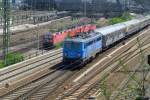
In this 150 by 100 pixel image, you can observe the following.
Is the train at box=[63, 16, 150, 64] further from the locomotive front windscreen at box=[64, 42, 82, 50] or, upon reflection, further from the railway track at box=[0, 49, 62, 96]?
the railway track at box=[0, 49, 62, 96]

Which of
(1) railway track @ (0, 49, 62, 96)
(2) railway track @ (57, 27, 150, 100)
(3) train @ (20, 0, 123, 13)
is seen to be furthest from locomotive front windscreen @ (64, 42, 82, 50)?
(3) train @ (20, 0, 123, 13)

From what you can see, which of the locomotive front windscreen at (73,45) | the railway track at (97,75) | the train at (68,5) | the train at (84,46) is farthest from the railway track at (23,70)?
the train at (68,5)

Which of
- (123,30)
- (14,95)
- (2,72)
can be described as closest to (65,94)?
(14,95)

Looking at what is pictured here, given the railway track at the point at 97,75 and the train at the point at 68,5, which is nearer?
the railway track at the point at 97,75

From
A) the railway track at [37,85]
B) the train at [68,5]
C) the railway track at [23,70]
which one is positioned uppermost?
the train at [68,5]

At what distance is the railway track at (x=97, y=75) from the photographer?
27062 millimetres

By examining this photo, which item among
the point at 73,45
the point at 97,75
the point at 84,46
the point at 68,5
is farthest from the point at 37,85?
the point at 68,5

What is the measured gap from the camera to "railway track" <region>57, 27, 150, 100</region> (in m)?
27.1

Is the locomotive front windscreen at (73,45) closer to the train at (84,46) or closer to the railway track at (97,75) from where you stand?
the train at (84,46)

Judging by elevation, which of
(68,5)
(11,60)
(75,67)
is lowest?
(75,67)

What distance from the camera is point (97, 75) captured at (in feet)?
113

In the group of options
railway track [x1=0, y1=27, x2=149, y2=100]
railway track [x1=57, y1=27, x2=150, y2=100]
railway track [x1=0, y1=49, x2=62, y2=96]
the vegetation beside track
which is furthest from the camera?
the vegetation beside track

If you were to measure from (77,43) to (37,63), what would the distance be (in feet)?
19.0

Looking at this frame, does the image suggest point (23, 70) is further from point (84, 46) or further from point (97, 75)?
point (97, 75)
